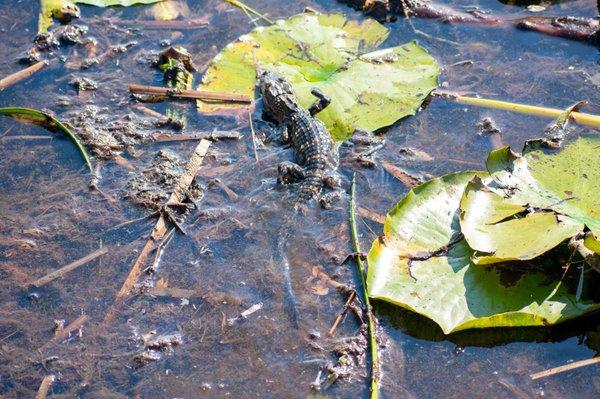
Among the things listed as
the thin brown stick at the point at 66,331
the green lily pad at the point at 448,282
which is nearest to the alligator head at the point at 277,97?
the green lily pad at the point at 448,282

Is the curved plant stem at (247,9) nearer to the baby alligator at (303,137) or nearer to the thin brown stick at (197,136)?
the baby alligator at (303,137)

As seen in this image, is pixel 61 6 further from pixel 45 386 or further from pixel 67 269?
pixel 45 386

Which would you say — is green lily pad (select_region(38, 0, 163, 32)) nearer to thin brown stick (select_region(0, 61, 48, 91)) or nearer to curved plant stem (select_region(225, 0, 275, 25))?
thin brown stick (select_region(0, 61, 48, 91))

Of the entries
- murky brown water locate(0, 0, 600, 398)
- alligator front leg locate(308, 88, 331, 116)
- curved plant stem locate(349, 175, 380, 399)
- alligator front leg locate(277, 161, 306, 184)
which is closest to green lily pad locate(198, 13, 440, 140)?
alligator front leg locate(308, 88, 331, 116)

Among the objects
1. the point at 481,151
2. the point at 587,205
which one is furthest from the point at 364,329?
the point at 481,151

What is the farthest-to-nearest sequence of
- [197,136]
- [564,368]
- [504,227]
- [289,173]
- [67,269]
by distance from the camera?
[197,136]
[289,173]
[67,269]
[504,227]
[564,368]

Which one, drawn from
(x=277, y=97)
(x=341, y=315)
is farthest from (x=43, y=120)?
(x=341, y=315)

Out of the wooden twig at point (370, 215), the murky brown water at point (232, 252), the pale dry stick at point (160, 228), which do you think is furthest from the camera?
the wooden twig at point (370, 215)

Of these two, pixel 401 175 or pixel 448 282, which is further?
pixel 401 175
